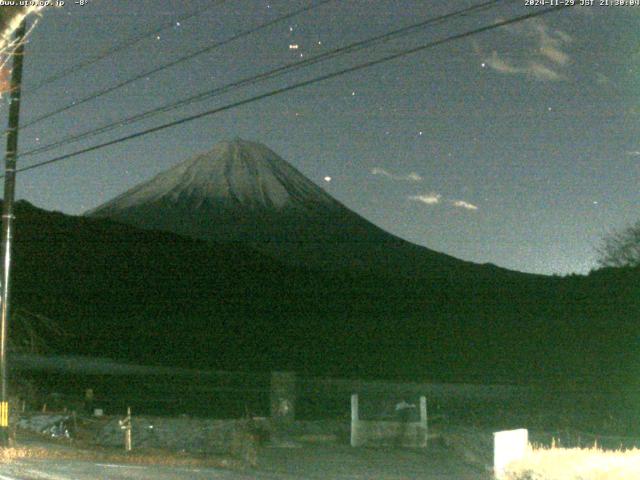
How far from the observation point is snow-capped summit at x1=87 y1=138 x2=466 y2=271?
518 feet

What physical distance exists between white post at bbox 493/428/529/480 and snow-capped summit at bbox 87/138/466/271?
133 metres

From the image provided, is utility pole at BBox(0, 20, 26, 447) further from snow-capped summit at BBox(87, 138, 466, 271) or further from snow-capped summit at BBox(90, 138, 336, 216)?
snow-capped summit at BBox(90, 138, 336, 216)

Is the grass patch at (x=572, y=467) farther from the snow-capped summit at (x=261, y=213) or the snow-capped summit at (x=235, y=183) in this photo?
the snow-capped summit at (x=235, y=183)

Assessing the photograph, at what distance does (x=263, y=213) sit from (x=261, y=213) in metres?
0.46

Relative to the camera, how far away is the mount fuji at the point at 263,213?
157 m

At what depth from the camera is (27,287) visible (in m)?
76.2

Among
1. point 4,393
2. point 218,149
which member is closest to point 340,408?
point 4,393

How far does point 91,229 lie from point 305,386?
56.8 metres

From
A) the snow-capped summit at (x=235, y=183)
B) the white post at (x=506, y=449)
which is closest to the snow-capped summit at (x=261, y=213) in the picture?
the snow-capped summit at (x=235, y=183)

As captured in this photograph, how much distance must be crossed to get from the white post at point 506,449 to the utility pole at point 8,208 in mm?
9250

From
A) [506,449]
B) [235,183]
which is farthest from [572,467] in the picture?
[235,183]

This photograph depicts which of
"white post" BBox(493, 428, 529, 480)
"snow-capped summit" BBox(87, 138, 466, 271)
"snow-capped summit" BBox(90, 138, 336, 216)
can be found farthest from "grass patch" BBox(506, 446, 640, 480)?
"snow-capped summit" BBox(90, 138, 336, 216)

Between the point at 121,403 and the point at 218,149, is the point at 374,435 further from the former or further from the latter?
the point at 218,149

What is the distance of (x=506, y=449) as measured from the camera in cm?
1307
